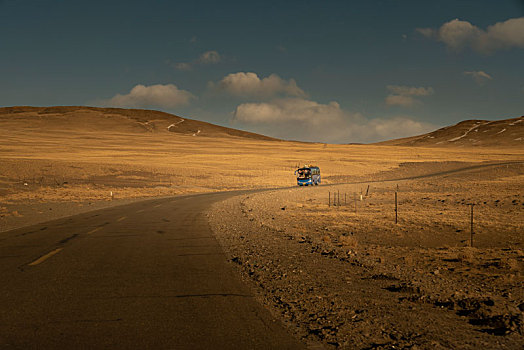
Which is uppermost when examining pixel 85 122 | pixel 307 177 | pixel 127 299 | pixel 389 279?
pixel 85 122

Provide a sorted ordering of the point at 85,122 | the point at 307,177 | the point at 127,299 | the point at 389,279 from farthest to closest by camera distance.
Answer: the point at 85,122 → the point at 307,177 → the point at 389,279 → the point at 127,299

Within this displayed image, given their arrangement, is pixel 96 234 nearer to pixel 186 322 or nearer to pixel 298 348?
pixel 186 322

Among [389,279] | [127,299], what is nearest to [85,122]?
[127,299]

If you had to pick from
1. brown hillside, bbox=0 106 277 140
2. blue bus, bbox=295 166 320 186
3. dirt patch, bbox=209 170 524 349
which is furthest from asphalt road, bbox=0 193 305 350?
brown hillside, bbox=0 106 277 140

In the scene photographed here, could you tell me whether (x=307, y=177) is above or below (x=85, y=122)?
below

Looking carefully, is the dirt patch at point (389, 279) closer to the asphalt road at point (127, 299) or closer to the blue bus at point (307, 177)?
the asphalt road at point (127, 299)

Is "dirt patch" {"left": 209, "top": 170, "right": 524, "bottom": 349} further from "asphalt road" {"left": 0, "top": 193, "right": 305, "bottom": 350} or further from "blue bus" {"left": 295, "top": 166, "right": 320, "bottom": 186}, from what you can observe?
"blue bus" {"left": 295, "top": 166, "right": 320, "bottom": 186}

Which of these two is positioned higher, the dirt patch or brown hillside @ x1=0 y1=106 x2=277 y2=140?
brown hillside @ x1=0 y1=106 x2=277 y2=140

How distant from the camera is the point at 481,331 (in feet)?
15.8

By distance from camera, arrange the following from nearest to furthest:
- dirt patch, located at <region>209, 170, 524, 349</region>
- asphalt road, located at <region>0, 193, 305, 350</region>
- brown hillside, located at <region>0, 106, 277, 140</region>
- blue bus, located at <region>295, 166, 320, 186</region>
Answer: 1. asphalt road, located at <region>0, 193, 305, 350</region>
2. dirt patch, located at <region>209, 170, 524, 349</region>
3. blue bus, located at <region>295, 166, 320, 186</region>
4. brown hillside, located at <region>0, 106, 277, 140</region>

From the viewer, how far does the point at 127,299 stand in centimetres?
581

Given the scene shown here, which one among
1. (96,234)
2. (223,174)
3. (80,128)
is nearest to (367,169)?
(223,174)

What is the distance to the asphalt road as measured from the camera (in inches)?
174

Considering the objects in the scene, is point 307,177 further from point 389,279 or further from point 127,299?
point 127,299
